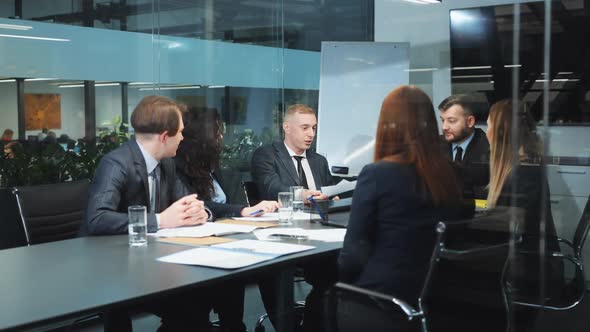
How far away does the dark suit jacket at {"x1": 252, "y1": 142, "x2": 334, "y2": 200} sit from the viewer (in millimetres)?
4562

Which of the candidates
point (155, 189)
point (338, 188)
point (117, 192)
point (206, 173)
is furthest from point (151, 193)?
point (338, 188)

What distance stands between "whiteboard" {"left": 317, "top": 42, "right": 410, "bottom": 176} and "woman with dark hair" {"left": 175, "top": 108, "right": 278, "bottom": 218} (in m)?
0.51

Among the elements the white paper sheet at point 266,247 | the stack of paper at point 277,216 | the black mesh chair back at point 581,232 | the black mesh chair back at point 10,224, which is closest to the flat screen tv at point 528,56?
the black mesh chair back at point 581,232

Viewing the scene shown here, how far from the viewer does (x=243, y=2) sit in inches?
240

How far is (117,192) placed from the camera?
3.03 m

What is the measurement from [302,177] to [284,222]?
126 centimetres

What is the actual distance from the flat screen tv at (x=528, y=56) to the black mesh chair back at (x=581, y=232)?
11.9 inches

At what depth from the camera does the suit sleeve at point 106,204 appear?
2.95 meters

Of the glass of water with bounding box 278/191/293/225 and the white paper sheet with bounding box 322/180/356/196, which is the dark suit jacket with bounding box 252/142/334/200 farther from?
the glass of water with bounding box 278/191/293/225

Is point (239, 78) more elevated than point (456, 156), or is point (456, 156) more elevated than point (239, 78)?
point (239, 78)

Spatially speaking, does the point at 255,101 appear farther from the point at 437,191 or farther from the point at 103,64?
the point at 437,191

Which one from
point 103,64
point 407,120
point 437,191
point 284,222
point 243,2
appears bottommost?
point 284,222

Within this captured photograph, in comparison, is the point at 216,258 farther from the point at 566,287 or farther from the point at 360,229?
the point at 566,287

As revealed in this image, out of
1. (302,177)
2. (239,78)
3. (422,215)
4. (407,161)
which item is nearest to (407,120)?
(407,161)
